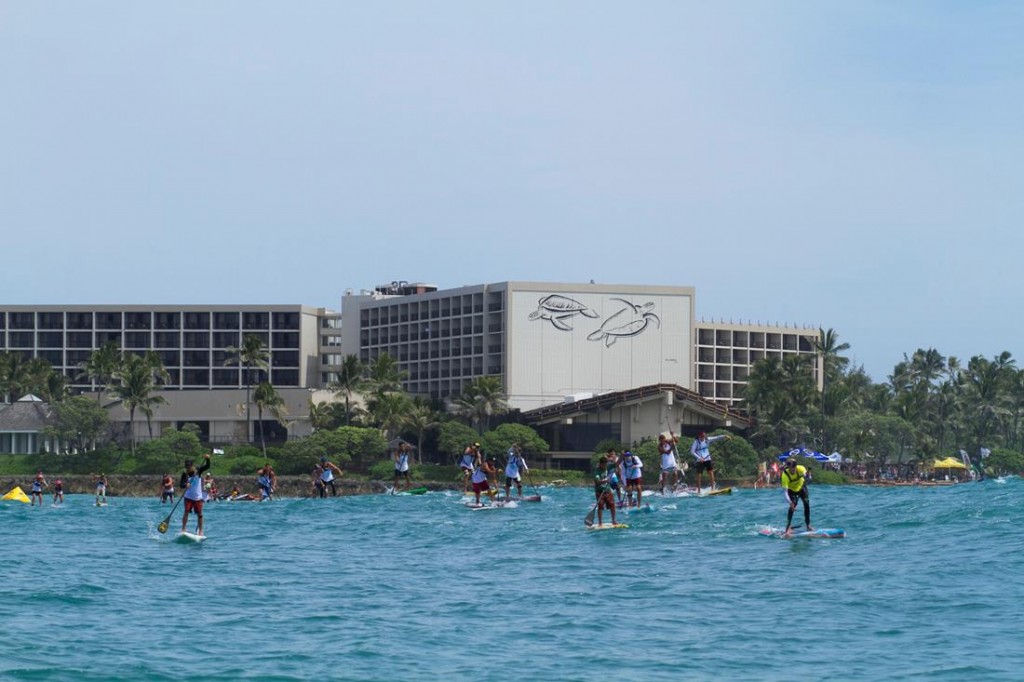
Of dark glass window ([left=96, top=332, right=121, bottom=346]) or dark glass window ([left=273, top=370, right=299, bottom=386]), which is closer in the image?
dark glass window ([left=273, top=370, right=299, bottom=386])

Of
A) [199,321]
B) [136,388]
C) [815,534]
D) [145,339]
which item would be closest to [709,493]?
[815,534]

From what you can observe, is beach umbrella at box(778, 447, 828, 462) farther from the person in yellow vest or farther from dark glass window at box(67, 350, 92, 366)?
dark glass window at box(67, 350, 92, 366)

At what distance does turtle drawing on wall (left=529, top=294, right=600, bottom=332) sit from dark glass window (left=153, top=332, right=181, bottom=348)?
1860 inches

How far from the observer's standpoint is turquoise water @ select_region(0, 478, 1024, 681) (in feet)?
69.0

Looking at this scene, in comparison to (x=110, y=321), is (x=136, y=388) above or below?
below

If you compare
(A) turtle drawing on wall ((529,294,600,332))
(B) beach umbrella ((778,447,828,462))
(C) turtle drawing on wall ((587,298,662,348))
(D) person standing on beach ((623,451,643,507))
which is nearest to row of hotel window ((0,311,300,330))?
(A) turtle drawing on wall ((529,294,600,332))

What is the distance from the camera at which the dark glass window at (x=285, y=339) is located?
577ft

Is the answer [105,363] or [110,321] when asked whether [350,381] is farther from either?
[110,321]

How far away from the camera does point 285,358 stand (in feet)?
577

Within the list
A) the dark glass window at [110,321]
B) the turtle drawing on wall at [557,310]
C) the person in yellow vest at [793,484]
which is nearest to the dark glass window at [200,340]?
the dark glass window at [110,321]

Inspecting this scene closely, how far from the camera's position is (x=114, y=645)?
73.8ft

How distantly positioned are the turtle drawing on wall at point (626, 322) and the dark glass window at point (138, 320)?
54.4 metres

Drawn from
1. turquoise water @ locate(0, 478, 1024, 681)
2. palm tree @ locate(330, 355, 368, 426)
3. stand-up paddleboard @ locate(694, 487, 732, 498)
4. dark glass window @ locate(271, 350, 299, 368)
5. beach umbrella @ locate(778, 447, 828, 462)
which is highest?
dark glass window @ locate(271, 350, 299, 368)

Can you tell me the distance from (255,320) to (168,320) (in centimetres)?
1013
